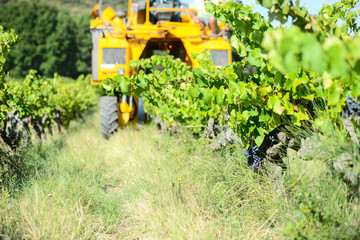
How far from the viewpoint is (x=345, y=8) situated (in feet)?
9.26

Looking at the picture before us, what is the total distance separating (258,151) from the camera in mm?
2762

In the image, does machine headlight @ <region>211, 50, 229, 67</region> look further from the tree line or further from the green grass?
the tree line

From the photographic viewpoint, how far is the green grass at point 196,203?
6.66 feet

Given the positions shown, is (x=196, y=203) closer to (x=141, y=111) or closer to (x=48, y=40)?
(x=141, y=111)

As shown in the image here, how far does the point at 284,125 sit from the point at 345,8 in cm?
105

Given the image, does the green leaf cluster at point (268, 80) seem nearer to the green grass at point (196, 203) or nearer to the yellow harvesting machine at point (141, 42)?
the green grass at point (196, 203)

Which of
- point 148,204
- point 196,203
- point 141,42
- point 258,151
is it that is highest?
point 141,42

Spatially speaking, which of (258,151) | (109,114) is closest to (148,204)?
(258,151)

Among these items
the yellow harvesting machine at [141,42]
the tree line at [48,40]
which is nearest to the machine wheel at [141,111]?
the yellow harvesting machine at [141,42]

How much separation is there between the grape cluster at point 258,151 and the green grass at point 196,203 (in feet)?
0.29

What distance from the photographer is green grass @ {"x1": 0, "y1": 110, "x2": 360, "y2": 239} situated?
2.03m

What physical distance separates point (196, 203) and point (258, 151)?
0.59 meters

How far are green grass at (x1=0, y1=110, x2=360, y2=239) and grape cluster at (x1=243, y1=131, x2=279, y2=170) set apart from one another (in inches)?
3.5

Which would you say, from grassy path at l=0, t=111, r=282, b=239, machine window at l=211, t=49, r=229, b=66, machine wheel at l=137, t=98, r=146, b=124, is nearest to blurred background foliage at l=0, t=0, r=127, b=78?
machine wheel at l=137, t=98, r=146, b=124
